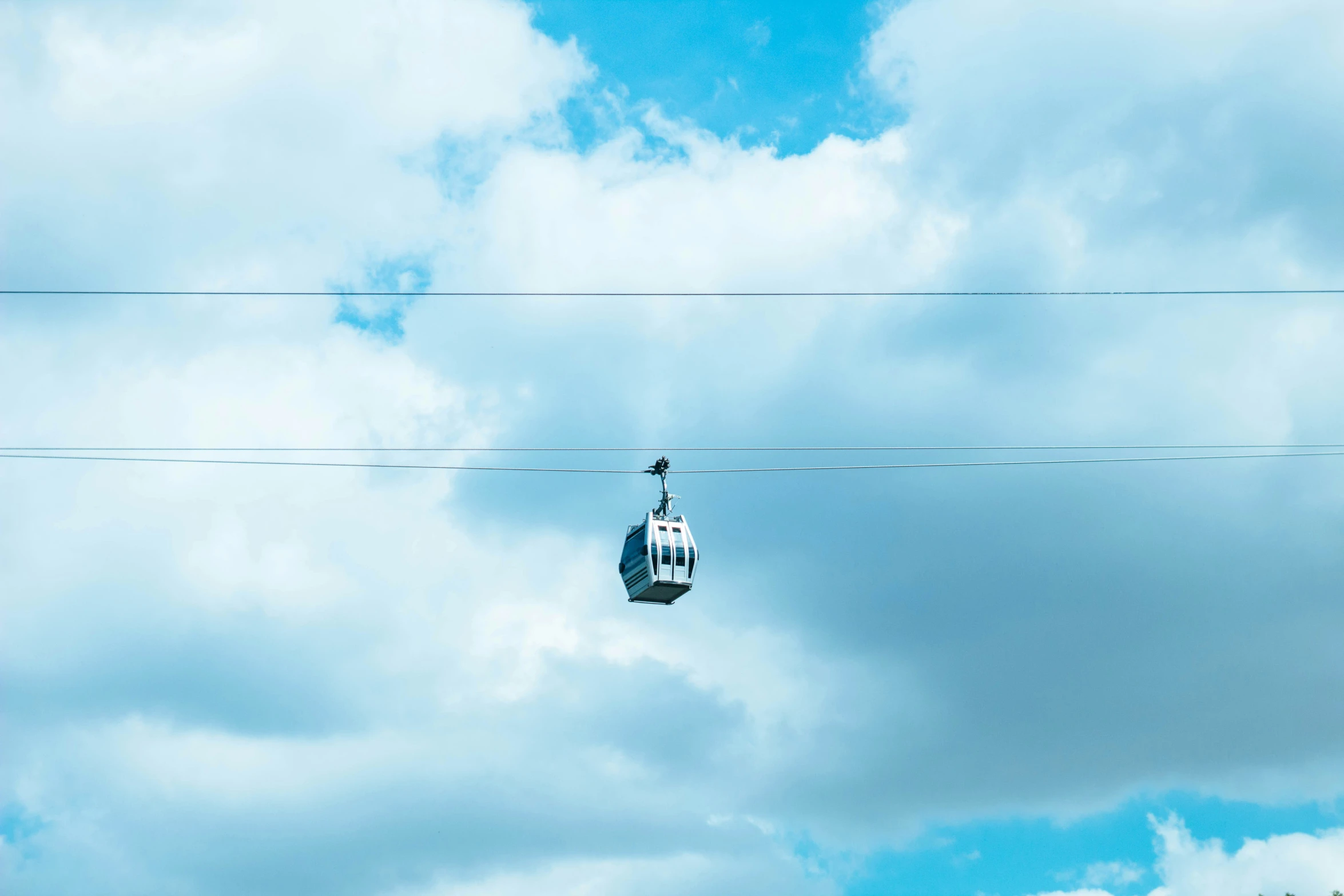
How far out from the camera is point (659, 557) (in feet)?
185

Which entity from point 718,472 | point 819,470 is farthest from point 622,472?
point 819,470

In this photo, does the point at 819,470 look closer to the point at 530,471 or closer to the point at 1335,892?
the point at 530,471

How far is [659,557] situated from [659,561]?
0.48ft

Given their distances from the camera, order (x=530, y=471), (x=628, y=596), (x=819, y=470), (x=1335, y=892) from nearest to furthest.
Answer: (x=530, y=471) → (x=819, y=470) → (x=628, y=596) → (x=1335, y=892)

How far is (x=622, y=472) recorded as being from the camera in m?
52.8

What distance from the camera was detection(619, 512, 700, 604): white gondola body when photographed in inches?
2218

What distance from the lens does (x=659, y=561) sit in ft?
185

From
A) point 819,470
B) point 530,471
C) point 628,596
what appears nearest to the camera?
point 530,471

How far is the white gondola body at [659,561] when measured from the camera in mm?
56344

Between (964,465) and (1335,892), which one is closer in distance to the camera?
(964,465)

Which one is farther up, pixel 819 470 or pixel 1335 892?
pixel 1335 892

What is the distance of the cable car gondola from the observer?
56.4 m

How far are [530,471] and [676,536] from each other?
11.1 meters

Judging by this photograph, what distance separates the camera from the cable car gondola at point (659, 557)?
56.4m
